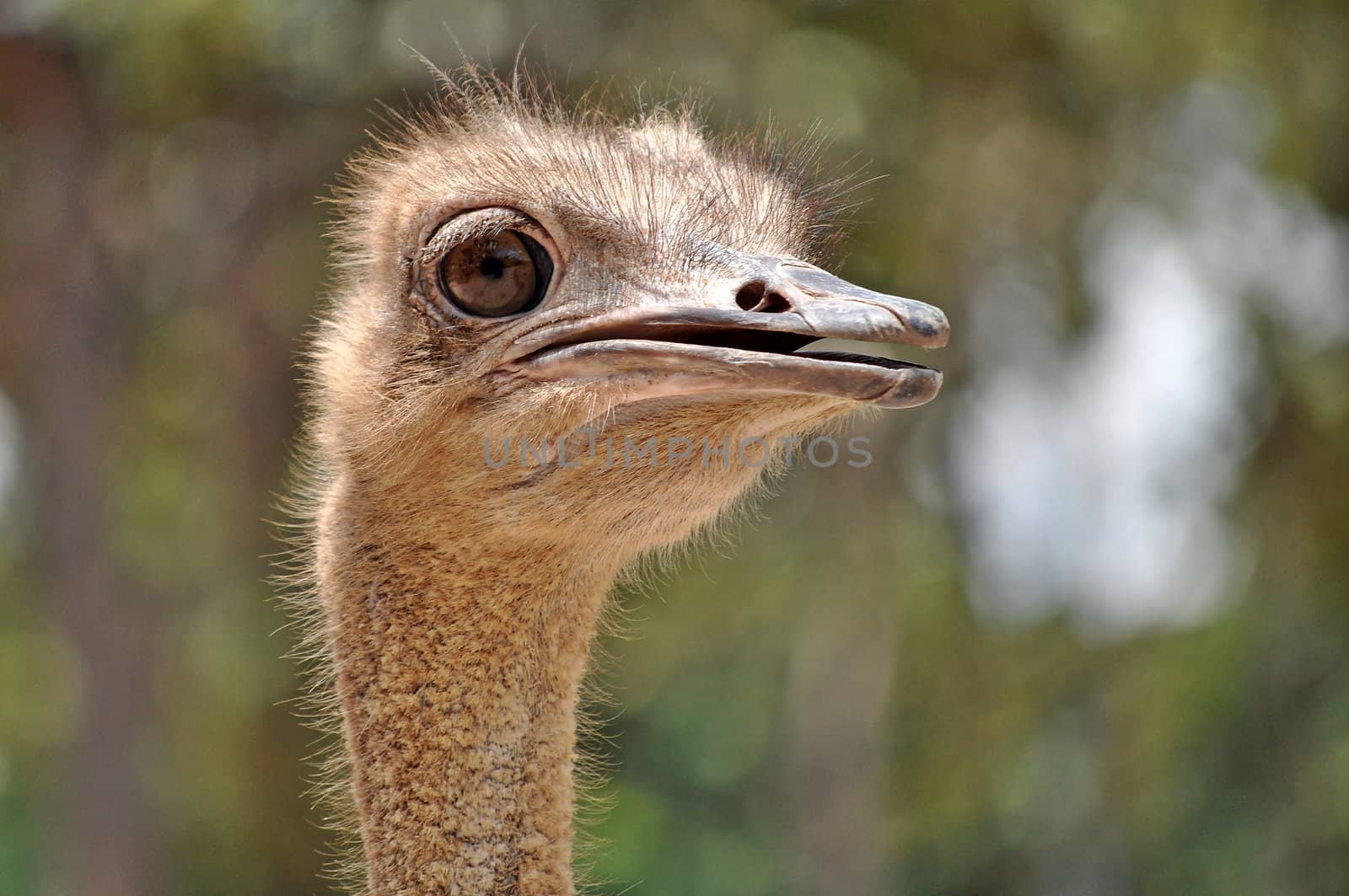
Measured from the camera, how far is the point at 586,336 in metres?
2.52

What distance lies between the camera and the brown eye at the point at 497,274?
8.50 feet

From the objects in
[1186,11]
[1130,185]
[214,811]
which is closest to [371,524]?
[1186,11]

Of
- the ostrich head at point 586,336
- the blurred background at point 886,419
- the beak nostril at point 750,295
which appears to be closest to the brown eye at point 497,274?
the ostrich head at point 586,336

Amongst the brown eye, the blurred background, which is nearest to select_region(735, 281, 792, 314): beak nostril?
the brown eye

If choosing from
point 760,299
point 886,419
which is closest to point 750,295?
point 760,299

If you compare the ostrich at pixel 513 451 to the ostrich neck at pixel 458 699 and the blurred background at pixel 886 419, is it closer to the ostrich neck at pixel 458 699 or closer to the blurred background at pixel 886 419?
the ostrich neck at pixel 458 699

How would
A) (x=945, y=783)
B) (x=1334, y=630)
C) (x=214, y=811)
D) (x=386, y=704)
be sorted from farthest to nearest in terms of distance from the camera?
1. (x=214, y=811)
2. (x=945, y=783)
3. (x=1334, y=630)
4. (x=386, y=704)

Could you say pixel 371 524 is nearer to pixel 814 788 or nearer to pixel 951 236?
pixel 951 236

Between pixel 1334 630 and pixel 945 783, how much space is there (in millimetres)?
3538

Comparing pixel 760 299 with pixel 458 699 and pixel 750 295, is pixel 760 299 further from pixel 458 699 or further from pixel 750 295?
pixel 458 699

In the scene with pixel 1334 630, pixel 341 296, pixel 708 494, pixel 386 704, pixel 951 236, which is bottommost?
pixel 386 704

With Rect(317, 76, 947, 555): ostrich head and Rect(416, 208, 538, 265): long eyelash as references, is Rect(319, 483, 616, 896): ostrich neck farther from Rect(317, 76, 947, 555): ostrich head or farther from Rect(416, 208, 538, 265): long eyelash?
Rect(416, 208, 538, 265): long eyelash

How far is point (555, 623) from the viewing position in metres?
2.75

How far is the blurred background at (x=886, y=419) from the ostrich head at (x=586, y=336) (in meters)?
3.82
